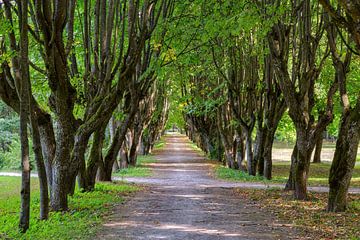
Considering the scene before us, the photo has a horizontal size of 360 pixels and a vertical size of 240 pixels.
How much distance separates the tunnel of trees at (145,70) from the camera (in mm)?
9266

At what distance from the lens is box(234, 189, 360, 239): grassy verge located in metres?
8.83

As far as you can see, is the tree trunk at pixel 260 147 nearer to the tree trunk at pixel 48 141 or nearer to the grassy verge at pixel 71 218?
the grassy verge at pixel 71 218

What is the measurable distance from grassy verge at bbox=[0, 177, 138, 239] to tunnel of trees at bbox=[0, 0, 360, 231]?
Answer: 34cm

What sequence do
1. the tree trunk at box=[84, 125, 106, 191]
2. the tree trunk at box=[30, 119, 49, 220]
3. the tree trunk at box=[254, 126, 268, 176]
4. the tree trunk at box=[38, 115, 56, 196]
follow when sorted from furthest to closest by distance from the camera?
the tree trunk at box=[254, 126, 268, 176]
the tree trunk at box=[84, 125, 106, 191]
the tree trunk at box=[38, 115, 56, 196]
the tree trunk at box=[30, 119, 49, 220]

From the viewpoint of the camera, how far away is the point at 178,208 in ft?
39.4

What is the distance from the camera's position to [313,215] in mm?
10758

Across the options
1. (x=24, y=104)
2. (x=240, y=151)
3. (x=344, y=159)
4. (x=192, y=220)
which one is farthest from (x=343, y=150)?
(x=240, y=151)

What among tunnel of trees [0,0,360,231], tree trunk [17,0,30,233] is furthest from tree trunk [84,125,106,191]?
A: tree trunk [17,0,30,233]

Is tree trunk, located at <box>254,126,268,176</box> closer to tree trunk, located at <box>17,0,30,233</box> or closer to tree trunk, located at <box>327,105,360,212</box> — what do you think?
tree trunk, located at <box>327,105,360,212</box>

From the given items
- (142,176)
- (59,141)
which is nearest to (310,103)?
(59,141)

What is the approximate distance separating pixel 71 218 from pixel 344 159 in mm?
6263

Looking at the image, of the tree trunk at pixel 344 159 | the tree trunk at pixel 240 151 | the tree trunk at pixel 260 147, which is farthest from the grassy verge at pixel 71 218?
the tree trunk at pixel 240 151

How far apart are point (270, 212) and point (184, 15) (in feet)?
28.4

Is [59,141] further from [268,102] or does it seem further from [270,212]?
[268,102]
